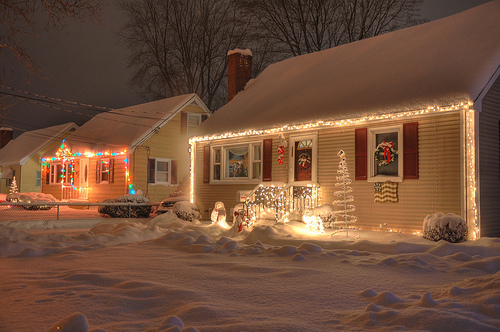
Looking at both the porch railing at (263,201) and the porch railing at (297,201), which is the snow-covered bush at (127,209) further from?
the porch railing at (297,201)

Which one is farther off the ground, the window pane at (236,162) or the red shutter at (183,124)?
the red shutter at (183,124)

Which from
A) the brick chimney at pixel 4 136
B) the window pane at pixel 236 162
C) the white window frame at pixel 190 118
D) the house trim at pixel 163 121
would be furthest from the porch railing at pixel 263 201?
the brick chimney at pixel 4 136

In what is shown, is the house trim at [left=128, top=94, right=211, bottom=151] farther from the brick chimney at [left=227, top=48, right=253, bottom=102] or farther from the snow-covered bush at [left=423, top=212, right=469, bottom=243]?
the snow-covered bush at [left=423, top=212, right=469, bottom=243]

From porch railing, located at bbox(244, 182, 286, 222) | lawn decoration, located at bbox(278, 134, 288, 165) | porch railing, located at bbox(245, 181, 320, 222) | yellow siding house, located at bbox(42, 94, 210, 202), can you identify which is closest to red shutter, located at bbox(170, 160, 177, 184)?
yellow siding house, located at bbox(42, 94, 210, 202)

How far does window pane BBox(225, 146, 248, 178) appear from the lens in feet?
58.2

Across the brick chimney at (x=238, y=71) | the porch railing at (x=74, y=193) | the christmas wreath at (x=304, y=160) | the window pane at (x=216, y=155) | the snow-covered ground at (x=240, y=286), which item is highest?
the brick chimney at (x=238, y=71)

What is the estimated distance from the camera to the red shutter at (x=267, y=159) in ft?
53.6

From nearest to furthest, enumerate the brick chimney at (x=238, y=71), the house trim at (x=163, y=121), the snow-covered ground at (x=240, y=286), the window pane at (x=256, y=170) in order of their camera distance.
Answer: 1. the snow-covered ground at (x=240, y=286)
2. the window pane at (x=256, y=170)
3. the brick chimney at (x=238, y=71)
4. the house trim at (x=163, y=121)

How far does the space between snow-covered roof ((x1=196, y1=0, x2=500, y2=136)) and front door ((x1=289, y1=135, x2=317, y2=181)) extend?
90cm

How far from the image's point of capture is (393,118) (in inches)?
494

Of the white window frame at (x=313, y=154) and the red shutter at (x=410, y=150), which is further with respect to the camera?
the white window frame at (x=313, y=154)

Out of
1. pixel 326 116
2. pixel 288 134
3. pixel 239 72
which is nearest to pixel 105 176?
pixel 239 72

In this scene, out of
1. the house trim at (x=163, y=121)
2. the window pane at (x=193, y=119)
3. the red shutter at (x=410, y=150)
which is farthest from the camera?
the window pane at (x=193, y=119)

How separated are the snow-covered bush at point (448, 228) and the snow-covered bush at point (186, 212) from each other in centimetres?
926
